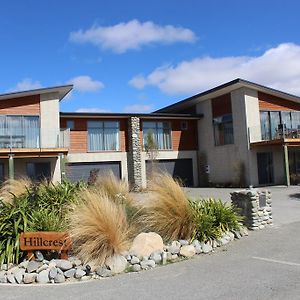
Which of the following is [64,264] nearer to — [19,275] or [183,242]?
[19,275]

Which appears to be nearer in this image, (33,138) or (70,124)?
(33,138)

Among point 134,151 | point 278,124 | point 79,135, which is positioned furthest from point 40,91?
point 278,124

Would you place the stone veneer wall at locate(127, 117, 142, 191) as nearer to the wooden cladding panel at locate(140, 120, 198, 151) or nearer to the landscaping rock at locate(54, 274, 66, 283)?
the wooden cladding panel at locate(140, 120, 198, 151)

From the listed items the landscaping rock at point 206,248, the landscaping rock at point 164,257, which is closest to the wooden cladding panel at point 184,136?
the landscaping rock at point 206,248

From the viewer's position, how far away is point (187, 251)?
8039 mm

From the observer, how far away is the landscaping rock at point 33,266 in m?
7.22

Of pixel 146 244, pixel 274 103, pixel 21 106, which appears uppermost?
pixel 274 103

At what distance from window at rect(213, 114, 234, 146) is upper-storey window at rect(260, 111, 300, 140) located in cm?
206

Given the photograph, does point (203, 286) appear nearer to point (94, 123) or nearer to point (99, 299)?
point (99, 299)

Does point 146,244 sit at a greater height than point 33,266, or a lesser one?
greater

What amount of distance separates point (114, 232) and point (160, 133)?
72.8ft

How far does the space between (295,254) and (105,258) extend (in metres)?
3.45

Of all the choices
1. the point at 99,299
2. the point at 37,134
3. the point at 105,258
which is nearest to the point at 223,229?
the point at 105,258

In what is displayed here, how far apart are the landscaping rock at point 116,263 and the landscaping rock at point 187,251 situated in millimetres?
1228
